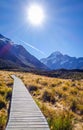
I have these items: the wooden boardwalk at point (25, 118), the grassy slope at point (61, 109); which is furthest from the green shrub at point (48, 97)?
the wooden boardwalk at point (25, 118)

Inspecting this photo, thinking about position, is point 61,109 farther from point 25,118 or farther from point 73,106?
point 25,118

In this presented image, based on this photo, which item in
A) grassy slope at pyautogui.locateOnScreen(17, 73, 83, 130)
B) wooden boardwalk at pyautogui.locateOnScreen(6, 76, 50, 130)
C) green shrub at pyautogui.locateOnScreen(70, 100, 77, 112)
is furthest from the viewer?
green shrub at pyautogui.locateOnScreen(70, 100, 77, 112)

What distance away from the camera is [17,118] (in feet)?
34.6

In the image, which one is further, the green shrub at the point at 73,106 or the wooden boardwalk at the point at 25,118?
the green shrub at the point at 73,106

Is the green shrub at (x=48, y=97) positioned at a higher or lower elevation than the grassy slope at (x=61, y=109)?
higher

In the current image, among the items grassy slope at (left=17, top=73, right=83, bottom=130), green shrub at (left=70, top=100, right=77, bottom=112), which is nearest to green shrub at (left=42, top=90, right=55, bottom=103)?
grassy slope at (left=17, top=73, right=83, bottom=130)

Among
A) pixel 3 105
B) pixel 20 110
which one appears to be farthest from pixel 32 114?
pixel 3 105

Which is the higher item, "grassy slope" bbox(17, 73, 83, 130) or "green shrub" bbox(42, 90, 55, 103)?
"green shrub" bbox(42, 90, 55, 103)

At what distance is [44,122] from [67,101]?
9.43 metres

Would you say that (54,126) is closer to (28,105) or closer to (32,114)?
(32,114)

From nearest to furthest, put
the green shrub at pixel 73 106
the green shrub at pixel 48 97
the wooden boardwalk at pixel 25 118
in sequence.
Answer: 1. the wooden boardwalk at pixel 25 118
2. the green shrub at pixel 73 106
3. the green shrub at pixel 48 97

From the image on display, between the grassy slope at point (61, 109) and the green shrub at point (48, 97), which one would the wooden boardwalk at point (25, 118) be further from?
the green shrub at point (48, 97)

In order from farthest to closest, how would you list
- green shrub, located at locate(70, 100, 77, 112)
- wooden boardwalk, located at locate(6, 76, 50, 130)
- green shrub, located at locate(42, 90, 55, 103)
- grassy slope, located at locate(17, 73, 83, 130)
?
green shrub, located at locate(42, 90, 55, 103) < green shrub, located at locate(70, 100, 77, 112) < grassy slope, located at locate(17, 73, 83, 130) < wooden boardwalk, located at locate(6, 76, 50, 130)

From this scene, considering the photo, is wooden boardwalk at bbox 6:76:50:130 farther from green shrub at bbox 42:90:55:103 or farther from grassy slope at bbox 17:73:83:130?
green shrub at bbox 42:90:55:103
